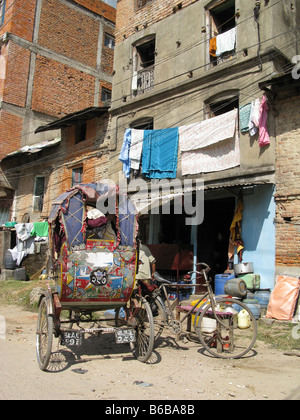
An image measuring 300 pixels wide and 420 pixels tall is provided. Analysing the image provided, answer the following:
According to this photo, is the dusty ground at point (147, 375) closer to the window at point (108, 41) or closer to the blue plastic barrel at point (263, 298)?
the blue plastic barrel at point (263, 298)

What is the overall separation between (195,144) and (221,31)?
4338mm

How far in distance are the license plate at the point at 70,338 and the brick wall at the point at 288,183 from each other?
20.0ft

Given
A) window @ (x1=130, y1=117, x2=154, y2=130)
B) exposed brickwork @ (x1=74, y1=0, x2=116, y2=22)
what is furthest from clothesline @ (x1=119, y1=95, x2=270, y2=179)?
exposed brickwork @ (x1=74, y1=0, x2=116, y2=22)

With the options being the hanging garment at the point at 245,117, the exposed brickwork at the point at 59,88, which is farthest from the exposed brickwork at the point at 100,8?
the hanging garment at the point at 245,117

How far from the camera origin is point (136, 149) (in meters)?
13.8

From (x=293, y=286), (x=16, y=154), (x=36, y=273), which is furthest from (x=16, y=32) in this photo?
(x=293, y=286)

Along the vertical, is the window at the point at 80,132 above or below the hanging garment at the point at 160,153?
above

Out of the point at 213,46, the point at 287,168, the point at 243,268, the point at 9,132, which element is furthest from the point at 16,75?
the point at 243,268

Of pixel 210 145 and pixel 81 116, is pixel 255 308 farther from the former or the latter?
pixel 81 116

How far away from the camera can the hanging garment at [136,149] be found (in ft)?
44.9

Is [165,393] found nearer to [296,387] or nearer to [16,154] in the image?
[296,387]

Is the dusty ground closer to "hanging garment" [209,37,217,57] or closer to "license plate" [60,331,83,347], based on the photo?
"license plate" [60,331,83,347]

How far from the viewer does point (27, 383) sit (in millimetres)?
4363

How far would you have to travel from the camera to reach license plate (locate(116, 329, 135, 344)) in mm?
5172
